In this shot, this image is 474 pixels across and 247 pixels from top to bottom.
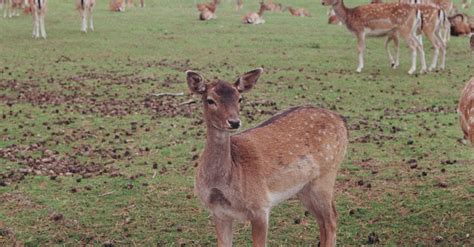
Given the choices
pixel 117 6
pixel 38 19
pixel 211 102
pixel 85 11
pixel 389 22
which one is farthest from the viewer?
pixel 117 6

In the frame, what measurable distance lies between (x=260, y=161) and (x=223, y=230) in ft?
1.53

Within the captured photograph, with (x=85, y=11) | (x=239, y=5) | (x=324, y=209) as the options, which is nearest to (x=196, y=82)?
(x=324, y=209)

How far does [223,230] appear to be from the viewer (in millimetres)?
4145

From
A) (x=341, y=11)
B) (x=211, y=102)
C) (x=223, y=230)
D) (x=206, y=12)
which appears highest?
(x=211, y=102)

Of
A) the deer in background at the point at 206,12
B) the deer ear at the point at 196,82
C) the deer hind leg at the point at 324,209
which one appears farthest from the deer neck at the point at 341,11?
the deer ear at the point at 196,82

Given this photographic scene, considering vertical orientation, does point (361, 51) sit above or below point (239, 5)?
above

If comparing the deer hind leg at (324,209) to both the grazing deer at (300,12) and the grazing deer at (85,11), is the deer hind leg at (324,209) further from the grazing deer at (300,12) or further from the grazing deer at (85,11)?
the grazing deer at (300,12)

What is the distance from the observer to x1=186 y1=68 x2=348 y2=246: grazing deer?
13.3 feet

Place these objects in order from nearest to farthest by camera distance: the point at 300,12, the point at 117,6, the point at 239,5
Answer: the point at 300,12, the point at 117,6, the point at 239,5

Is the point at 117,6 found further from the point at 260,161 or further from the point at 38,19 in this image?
the point at 260,161

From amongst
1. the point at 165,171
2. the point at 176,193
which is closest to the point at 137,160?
the point at 165,171

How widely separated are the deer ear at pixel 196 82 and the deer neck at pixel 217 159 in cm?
23

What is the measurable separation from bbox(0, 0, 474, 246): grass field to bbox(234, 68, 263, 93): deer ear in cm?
117

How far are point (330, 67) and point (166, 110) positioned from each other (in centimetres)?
451
